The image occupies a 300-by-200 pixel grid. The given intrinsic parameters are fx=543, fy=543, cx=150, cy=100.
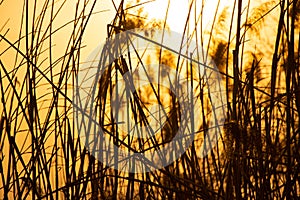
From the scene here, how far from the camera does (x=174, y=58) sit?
1604 millimetres

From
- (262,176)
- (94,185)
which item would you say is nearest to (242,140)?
(262,176)

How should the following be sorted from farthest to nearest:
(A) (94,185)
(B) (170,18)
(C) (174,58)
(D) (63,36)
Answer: (C) (174,58), (D) (63,36), (B) (170,18), (A) (94,185)

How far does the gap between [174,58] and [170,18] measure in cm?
32

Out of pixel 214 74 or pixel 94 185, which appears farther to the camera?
pixel 214 74

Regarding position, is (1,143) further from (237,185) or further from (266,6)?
(266,6)

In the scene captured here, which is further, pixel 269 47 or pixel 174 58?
pixel 269 47

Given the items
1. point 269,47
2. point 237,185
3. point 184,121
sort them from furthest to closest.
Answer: point 269,47, point 184,121, point 237,185

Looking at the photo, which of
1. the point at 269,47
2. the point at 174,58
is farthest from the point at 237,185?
the point at 269,47

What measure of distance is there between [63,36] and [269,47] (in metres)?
0.89

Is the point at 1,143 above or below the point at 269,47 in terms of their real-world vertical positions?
below

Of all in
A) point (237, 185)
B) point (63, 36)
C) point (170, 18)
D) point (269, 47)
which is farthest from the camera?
point (269, 47)

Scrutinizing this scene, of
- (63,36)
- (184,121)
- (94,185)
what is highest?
(63,36)

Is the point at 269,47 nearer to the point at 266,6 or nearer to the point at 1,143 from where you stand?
the point at 266,6

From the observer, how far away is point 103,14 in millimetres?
1438
